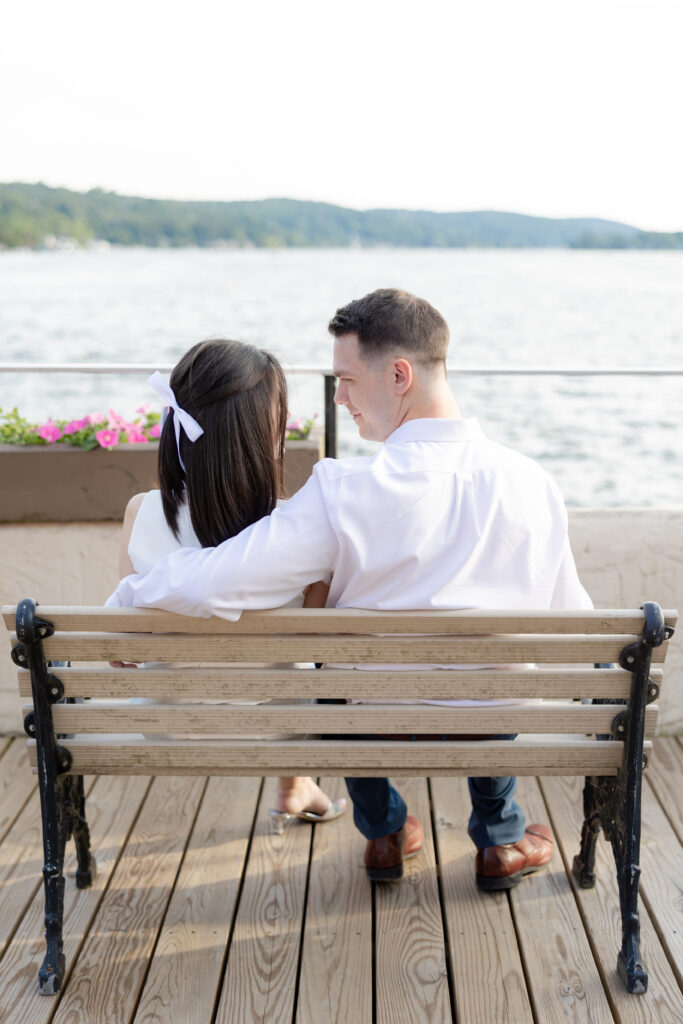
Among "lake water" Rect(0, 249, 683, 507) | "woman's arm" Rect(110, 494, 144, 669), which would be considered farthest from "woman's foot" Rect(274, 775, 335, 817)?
"lake water" Rect(0, 249, 683, 507)

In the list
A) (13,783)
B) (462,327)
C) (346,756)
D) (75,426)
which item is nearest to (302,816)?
(346,756)

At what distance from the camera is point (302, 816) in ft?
8.41

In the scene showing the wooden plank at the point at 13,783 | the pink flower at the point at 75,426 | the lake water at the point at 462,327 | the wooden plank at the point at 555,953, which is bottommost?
the lake water at the point at 462,327

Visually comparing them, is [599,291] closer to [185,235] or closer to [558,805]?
[185,235]

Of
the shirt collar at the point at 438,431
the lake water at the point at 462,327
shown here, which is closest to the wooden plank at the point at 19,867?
the shirt collar at the point at 438,431

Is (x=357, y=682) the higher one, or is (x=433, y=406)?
(x=433, y=406)

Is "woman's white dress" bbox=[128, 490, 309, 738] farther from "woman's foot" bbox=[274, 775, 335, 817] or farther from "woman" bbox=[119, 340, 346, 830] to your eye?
"woman's foot" bbox=[274, 775, 335, 817]

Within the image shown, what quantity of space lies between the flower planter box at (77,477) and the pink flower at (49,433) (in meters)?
0.03

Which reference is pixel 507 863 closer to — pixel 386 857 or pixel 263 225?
pixel 386 857

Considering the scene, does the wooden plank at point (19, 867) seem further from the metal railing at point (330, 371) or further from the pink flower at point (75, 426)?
the metal railing at point (330, 371)

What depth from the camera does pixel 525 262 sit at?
2350 inches

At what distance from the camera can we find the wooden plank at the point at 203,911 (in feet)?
6.23

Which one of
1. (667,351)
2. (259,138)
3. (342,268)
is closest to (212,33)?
(259,138)

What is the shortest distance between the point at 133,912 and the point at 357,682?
2.66ft
